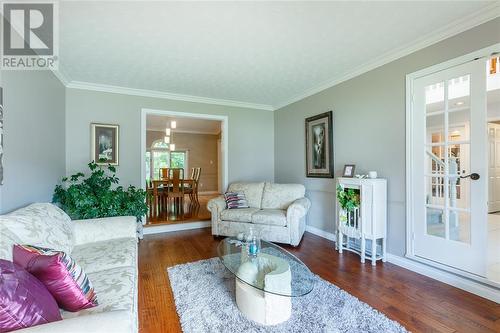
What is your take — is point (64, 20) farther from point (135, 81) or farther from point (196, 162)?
point (196, 162)

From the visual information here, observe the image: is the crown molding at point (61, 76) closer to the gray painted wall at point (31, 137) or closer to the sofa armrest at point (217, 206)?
the gray painted wall at point (31, 137)

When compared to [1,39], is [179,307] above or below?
below

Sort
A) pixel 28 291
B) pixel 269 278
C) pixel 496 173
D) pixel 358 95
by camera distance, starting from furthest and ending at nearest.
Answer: pixel 496 173
pixel 358 95
pixel 269 278
pixel 28 291

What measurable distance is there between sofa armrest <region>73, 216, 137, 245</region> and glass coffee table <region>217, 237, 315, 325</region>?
1.24 m

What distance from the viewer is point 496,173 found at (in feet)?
18.6

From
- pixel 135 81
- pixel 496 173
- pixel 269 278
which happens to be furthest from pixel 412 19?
pixel 496 173

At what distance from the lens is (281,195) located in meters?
3.99

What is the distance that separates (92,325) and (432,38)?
3.45 meters

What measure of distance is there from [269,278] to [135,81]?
11.2 feet

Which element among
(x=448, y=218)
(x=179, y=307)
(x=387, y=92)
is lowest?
(x=179, y=307)

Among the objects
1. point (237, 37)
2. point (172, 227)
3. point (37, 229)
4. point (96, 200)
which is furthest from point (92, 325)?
point (172, 227)

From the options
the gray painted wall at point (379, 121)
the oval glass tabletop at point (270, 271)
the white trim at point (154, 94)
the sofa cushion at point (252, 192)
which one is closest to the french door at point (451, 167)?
Result: the gray painted wall at point (379, 121)

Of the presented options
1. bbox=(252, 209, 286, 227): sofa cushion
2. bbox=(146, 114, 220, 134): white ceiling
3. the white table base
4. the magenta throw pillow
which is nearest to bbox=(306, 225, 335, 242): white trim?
bbox=(252, 209, 286, 227): sofa cushion

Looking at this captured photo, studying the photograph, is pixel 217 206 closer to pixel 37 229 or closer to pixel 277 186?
pixel 277 186
